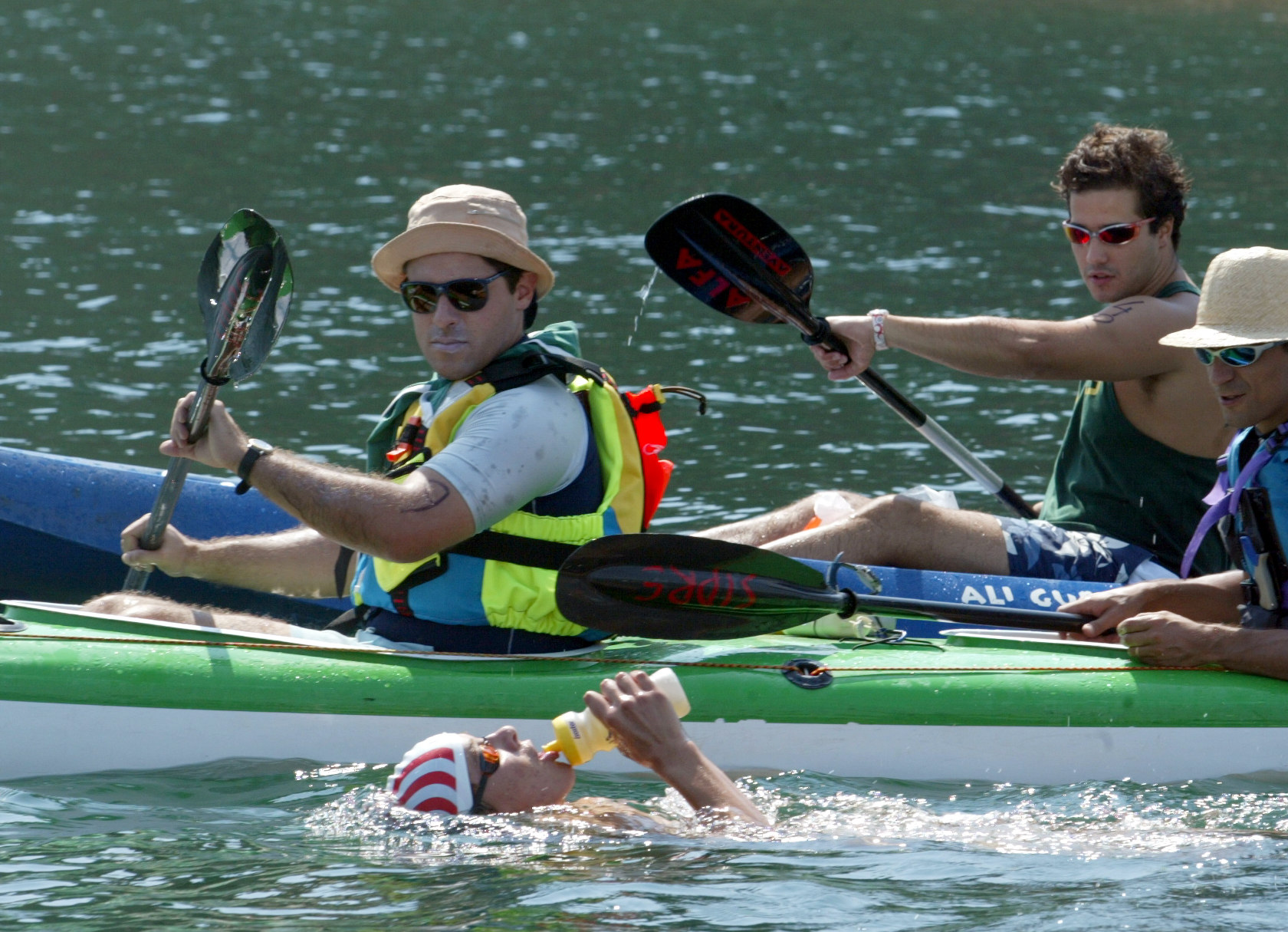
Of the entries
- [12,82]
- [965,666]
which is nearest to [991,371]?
[965,666]

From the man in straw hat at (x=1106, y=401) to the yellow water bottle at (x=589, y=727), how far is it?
126 cm

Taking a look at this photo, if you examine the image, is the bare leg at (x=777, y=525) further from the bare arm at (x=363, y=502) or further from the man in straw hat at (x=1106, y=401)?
the bare arm at (x=363, y=502)

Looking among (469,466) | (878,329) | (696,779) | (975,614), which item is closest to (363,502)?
(469,466)

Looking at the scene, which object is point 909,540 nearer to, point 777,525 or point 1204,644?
point 777,525

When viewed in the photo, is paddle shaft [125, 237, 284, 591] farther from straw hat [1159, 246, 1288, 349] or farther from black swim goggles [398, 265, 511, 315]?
straw hat [1159, 246, 1288, 349]

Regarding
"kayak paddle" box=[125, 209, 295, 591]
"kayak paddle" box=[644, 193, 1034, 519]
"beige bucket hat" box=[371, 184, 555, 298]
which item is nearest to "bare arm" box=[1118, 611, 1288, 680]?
"kayak paddle" box=[644, 193, 1034, 519]

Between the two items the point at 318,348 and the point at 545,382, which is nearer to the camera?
the point at 545,382

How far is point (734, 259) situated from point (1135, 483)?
1.37 metres

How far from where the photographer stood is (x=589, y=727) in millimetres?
3676

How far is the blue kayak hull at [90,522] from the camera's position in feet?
18.2

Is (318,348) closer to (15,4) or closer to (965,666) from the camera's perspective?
(965,666)

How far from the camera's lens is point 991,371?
5027 millimetres

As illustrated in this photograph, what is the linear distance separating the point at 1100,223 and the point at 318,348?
18.2 feet

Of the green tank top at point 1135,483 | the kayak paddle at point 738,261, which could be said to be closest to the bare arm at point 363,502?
the kayak paddle at point 738,261
